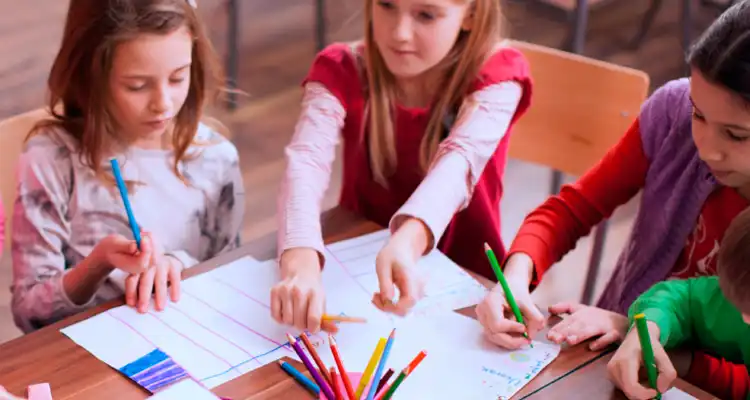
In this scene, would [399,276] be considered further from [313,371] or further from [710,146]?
[710,146]

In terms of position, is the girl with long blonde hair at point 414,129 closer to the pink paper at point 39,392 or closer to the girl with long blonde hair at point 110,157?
the girl with long blonde hair at point 110,157

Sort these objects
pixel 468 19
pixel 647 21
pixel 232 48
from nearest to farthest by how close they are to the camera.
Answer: pixel 468 19
pixel 232 48
pixel 647 21

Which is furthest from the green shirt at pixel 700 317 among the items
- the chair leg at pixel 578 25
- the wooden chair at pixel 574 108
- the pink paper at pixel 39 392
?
the chair leg at pixel 578 25

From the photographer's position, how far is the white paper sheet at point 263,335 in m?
1.06

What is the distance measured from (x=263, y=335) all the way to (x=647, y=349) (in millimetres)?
461

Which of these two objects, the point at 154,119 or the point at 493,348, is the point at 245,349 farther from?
the point at 154,119

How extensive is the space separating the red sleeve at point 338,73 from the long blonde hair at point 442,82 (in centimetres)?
3

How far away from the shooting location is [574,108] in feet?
5.47

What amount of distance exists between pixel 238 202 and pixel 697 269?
754 mm

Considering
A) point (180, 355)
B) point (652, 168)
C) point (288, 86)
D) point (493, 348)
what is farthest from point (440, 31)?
point (288, 86)

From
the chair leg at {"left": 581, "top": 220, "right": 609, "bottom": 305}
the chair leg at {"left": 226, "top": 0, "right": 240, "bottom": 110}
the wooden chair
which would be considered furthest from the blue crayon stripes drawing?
the chair leg at {"left": 226, "top": 0, "right": 240, "bottom": 110}

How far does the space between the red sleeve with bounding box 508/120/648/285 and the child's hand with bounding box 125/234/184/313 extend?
20.1 inches

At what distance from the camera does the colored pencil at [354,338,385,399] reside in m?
0.97

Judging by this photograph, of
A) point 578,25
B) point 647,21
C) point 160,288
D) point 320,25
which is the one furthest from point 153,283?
point 647,21
